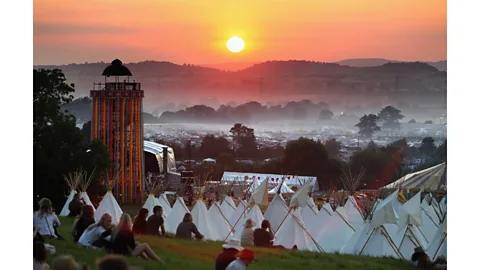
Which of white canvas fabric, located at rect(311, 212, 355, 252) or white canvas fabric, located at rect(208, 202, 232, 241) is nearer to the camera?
white canvas fabric, located at rect(311, 212, 355, 252)

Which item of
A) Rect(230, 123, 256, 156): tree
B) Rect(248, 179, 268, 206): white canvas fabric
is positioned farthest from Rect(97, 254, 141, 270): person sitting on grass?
Rect(248, 179, 268, 206): white canvas fabric

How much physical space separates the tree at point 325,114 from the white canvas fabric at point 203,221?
1621 millimetres

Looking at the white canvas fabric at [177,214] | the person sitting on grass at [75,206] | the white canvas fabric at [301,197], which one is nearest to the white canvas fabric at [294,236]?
the white canvas fabric at [301,197]

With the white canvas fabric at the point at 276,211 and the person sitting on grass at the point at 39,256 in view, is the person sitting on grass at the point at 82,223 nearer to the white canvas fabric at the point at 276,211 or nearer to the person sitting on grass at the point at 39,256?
the person sitting on grass at the point at 39,256

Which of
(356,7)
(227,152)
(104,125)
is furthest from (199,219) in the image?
(356,7)

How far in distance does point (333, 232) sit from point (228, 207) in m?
1.35


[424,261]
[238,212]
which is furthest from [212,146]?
[424,261]

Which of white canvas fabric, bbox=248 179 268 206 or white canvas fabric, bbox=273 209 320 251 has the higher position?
white canvas fabric, bbox=248 179 268 206

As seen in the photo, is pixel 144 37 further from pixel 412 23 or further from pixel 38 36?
pixel 412 23

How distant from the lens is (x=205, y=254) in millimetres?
6973

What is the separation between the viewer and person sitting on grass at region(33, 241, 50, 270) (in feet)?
22.5

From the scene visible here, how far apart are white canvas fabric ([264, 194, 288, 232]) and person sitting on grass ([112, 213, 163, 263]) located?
81.2 inches

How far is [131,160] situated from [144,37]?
53.7 inches

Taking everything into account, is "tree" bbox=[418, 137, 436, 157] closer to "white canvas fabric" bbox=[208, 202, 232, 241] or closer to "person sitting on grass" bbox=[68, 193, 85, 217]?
"white canvas fabric" bbox=[208, 202, 232, 241]
